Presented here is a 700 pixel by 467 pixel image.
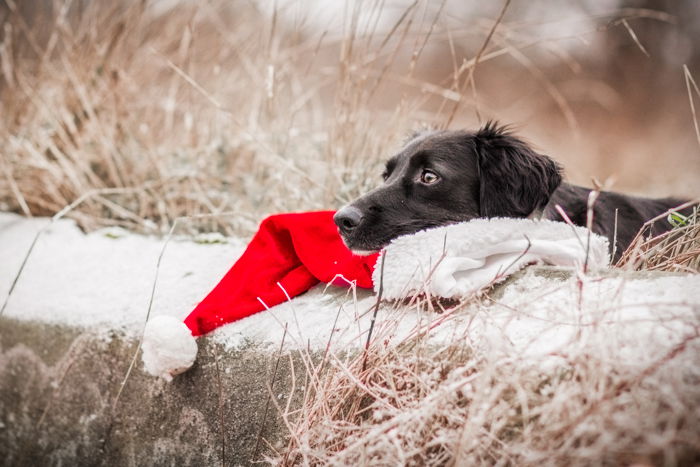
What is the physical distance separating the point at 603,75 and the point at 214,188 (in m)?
8.36

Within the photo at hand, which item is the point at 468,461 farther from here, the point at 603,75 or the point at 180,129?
the point at 603,75

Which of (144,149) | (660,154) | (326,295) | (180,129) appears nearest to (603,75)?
(660,154)

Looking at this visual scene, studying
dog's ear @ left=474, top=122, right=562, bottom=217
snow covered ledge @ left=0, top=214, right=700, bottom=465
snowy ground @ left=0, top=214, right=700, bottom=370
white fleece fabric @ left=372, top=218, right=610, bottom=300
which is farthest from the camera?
dog's ear @ left=474, top=122, right=562, bottom=217

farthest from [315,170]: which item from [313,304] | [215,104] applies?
[313,304]

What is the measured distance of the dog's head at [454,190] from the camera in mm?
1761

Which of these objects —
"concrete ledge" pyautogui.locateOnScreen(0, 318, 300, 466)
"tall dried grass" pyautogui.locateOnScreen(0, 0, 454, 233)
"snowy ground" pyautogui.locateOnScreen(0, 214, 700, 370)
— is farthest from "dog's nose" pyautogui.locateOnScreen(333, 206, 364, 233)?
"tall dried grass" pyautogui.locateOnScreen(0, 0, 454, 233)

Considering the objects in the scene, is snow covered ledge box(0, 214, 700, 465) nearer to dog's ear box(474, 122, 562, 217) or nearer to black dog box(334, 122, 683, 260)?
black dog box(334, 122, 683, 260)

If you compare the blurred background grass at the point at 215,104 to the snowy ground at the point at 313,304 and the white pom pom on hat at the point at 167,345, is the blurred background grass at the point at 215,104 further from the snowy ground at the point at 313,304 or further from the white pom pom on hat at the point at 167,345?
the white pom pom on hat at the point at 167,345

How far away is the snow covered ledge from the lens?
1.15 metres

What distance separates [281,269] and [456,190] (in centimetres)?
65

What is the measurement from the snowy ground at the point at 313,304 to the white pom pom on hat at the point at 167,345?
117 millimetres

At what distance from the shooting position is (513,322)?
125 cm

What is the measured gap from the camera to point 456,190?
1.88 m

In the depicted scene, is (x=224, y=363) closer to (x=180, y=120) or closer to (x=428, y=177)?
(x=428, y=177)
